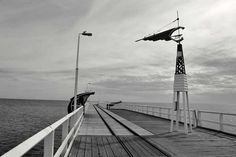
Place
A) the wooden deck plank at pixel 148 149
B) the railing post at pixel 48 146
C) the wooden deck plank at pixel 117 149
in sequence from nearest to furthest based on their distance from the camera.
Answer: the railing post at pixel 48 146, the wooden deck plank at pixel 117 149, the wooden deck plank at pixel 148 149

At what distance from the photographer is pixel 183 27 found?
1279 centimetres

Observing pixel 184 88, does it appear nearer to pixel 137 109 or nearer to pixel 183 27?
pixel 183 27

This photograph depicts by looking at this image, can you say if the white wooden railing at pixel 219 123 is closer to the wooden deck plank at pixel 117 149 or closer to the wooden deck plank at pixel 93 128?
the wooden deck plank at pixel 117 149

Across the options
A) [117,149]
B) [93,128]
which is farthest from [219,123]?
[93,128]

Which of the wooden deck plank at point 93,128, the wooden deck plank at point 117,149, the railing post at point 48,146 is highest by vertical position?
the railing post at point 48,146

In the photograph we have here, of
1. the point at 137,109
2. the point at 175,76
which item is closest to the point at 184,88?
the point at 175,76

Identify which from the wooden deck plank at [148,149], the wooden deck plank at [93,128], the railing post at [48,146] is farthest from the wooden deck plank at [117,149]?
the railing post at [48,146]

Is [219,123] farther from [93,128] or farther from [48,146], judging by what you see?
[48,146]

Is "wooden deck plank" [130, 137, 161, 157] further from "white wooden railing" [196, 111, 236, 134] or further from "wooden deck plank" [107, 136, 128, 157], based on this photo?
"white wooden railing" [196, 111, 236, 134]

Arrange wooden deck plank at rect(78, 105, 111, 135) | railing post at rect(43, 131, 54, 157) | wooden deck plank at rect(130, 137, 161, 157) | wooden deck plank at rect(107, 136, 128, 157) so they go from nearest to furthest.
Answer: railing post at rect(43, 131, 54, 157) < wooden deck plank at rect(107, 136, 128, 157) < wooden deck plank at rect(130, 137, 161, 157) < wooden deck plank at rect(78, 105, 111, 135)

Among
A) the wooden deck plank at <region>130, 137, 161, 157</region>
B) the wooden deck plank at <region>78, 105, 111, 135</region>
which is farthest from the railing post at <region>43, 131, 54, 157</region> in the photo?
the wooden deck plank at <region>78, 105, 111, 135</region>

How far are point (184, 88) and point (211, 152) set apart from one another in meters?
5.07

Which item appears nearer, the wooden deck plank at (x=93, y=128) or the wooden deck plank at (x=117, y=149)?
the wooden deck plank at (x=117, y=149)

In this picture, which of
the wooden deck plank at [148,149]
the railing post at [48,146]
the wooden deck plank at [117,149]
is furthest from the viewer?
the wooden deck plank at [148,149]
